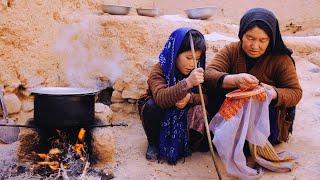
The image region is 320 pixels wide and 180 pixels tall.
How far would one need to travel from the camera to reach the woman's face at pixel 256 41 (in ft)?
10.0

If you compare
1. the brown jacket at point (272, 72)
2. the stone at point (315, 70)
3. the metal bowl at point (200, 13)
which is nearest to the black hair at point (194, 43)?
the brown jacket at point (272, 72)

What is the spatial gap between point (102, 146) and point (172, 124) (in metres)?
0.60

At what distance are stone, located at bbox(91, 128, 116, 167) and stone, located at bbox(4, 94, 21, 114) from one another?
1.41m

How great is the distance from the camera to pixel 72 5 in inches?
207

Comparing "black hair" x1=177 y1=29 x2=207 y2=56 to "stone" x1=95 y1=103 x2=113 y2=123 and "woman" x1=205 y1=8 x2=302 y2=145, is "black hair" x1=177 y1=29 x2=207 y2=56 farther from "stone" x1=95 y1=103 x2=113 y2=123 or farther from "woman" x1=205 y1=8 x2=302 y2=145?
"stone" x1=95 y1=103 x2=113 y2=123

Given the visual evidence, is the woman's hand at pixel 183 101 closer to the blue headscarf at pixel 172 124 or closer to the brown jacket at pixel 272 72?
the blue headscarf at pixel 172 124

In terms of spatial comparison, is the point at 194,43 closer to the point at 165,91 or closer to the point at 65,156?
the point at 165,91

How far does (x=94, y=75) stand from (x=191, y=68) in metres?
1.94

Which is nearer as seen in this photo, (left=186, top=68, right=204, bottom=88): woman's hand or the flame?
(left=186, top=68, right=204, bottom=88): woman's hand

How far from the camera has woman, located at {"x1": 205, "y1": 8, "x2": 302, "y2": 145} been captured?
3049 mm

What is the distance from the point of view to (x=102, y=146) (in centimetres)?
331

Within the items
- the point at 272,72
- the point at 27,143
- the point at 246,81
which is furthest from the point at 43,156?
the point at 272,72

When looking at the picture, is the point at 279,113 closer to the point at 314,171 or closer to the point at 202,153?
the point at 314,171

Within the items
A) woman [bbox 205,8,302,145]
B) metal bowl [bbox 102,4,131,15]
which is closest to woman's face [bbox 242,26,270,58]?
woman [bbox 205,8,302,145]
